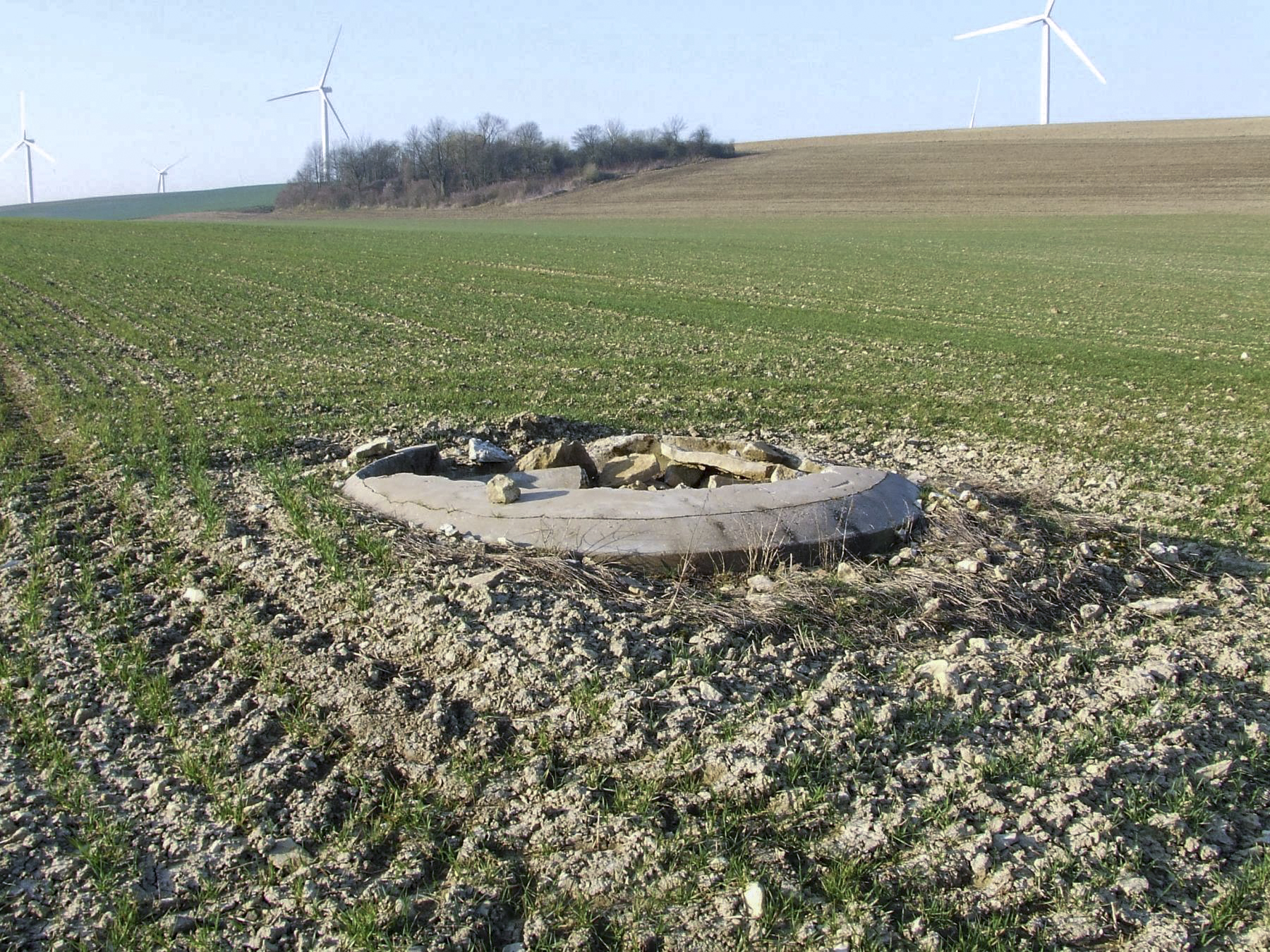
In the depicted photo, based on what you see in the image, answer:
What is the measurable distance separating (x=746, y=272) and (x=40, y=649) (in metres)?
25.6

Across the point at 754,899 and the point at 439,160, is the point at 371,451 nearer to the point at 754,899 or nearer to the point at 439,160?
the point at 754,899

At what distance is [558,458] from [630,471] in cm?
54

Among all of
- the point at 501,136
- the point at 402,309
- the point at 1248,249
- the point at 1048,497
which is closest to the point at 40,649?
the point at 1048,497

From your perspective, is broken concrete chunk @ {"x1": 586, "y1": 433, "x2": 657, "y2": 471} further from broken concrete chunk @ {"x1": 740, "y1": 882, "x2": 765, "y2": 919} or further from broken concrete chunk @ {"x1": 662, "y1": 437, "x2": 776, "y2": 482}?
broken concrete chunk @ {"x1": 740, "y1": 882, "x2": 765, "y2": 919}

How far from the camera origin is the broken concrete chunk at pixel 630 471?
23.5ft

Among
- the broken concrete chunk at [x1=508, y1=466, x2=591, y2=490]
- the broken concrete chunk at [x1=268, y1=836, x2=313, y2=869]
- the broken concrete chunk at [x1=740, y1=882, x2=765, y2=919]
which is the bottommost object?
the broken concrete chunk at [x1=740, y1=882, x2=765, y2=919]

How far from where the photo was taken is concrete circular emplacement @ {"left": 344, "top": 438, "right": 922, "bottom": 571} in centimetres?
561

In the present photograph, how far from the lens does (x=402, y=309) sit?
64.2 ft

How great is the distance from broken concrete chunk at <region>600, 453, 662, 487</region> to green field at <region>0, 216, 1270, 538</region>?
98.9 inches

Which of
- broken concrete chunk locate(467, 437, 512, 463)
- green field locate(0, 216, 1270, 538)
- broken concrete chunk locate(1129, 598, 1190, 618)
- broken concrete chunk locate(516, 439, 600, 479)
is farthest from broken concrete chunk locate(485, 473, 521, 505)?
broken concrete chunk locate(1129, 598, 1190, 618)

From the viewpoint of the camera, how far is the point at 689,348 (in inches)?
600

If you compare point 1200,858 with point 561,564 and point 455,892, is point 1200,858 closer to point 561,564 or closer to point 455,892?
point 455,892

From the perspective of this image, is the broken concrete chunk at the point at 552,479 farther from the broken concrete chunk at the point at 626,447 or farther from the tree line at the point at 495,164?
the tree line at the point at 495,164

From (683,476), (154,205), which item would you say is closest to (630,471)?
(683,476)
